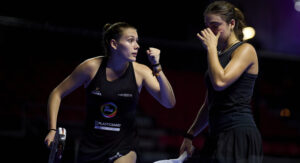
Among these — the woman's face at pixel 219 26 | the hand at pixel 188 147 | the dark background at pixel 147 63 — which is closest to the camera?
the woman's face at pixel 219 26

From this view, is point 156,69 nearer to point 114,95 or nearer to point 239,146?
point 114,95

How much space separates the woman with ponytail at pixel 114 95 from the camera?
7.35 ft

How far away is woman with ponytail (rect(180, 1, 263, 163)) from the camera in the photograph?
1.76m

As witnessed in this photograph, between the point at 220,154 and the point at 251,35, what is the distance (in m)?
2.55

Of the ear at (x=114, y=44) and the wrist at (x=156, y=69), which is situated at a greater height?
the ear at (x=114, y=44)

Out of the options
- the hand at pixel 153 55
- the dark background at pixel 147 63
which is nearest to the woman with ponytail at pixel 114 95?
the hand at pixel 153 55

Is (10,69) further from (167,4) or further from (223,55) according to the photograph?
(223,55)

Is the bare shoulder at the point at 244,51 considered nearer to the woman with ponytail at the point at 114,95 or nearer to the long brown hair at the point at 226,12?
the long brown hair at the point at 226,12

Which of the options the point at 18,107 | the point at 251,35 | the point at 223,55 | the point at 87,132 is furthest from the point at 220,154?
the point at 18,107

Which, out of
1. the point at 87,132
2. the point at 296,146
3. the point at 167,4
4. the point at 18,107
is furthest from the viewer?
the point at 167,4

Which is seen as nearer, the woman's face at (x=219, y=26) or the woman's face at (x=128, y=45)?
the woman's face at (x=219, y=26)

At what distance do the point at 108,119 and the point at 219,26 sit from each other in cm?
84

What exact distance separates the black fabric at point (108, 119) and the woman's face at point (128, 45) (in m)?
0.15

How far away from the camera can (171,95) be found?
2320 millimetres
